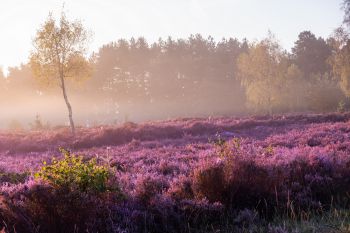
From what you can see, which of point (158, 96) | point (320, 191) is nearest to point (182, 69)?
point (158, 96)

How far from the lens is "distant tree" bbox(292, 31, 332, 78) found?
3297 inches

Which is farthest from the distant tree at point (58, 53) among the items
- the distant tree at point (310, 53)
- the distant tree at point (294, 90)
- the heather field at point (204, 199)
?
the distant tree at point (310, 53)

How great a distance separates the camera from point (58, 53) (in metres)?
33.7

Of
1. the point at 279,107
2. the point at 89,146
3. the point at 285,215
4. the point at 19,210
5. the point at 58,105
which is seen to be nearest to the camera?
the point at 19,210

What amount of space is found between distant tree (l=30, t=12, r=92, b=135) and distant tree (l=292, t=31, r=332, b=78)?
2336 inches

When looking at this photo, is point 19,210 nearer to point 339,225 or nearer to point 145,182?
point 145,182

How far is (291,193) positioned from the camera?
23.6 ft

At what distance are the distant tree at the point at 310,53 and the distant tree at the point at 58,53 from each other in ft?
195

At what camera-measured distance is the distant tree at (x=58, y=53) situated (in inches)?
1326

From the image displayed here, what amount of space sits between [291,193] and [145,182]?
2465 mm

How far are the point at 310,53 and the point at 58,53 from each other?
62863 mm

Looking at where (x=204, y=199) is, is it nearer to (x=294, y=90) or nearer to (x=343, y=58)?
(x=343, y=58)

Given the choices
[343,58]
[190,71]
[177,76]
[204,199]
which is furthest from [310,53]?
[204,199]

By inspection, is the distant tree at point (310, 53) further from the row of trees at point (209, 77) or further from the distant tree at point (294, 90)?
the distant tree at point (294, 90)
